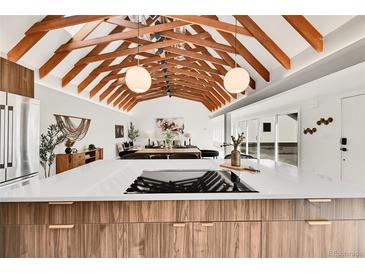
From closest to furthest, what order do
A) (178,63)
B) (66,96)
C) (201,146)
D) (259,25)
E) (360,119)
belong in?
(360,119), (259,25), (66,96), (178,63), (201,146)

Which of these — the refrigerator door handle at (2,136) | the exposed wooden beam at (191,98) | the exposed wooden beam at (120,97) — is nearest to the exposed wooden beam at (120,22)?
the refrigerator door handle at (2,136)

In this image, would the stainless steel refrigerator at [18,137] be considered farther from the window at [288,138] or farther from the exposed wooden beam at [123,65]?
the window at [288,138]

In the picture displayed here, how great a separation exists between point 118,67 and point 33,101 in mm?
3608

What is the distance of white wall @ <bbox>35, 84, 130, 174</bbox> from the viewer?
5.19 metres

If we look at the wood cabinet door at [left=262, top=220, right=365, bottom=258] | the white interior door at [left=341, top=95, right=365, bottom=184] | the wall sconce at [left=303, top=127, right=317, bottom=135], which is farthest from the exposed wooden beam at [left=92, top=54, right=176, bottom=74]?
the wood cabinet door at [left=262, top=220, right=365, bottom=258]

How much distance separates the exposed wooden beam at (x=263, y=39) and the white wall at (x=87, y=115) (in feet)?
13.4

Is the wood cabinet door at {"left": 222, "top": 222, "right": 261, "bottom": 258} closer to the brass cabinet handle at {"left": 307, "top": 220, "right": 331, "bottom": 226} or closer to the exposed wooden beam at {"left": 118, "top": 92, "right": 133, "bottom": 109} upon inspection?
the brass cabinet handle at {"left": 307, "top": 220, "right": 331, "bottom": 226}

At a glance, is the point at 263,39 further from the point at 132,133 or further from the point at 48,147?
the point at 132,133

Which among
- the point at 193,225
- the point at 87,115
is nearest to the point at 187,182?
the point at 193,225

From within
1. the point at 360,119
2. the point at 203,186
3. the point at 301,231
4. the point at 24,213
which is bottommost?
the point at 301,231

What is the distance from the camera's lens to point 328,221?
4.95 feet

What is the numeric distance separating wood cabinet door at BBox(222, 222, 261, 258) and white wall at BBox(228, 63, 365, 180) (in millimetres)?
2265
